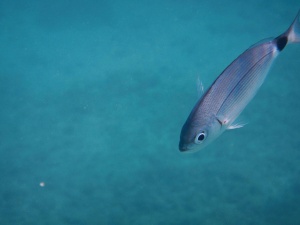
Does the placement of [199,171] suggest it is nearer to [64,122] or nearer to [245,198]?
[245,198]

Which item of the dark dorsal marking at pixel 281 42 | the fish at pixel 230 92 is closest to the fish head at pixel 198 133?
the fish at pixel 230 92

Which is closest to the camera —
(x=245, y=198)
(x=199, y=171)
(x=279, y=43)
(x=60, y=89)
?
(x=279, y=43)

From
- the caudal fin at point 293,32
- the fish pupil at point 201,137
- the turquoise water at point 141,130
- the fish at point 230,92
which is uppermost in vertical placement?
the turquoise water at point 141,130

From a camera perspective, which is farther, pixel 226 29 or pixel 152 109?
pixel 226 29

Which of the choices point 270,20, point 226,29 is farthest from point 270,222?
point 270,20

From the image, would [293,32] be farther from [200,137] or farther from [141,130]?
[141,130]

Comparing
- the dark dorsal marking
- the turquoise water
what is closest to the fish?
the dark dorsal marking

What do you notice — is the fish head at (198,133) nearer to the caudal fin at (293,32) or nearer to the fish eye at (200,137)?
the fish eye at (200,137)
